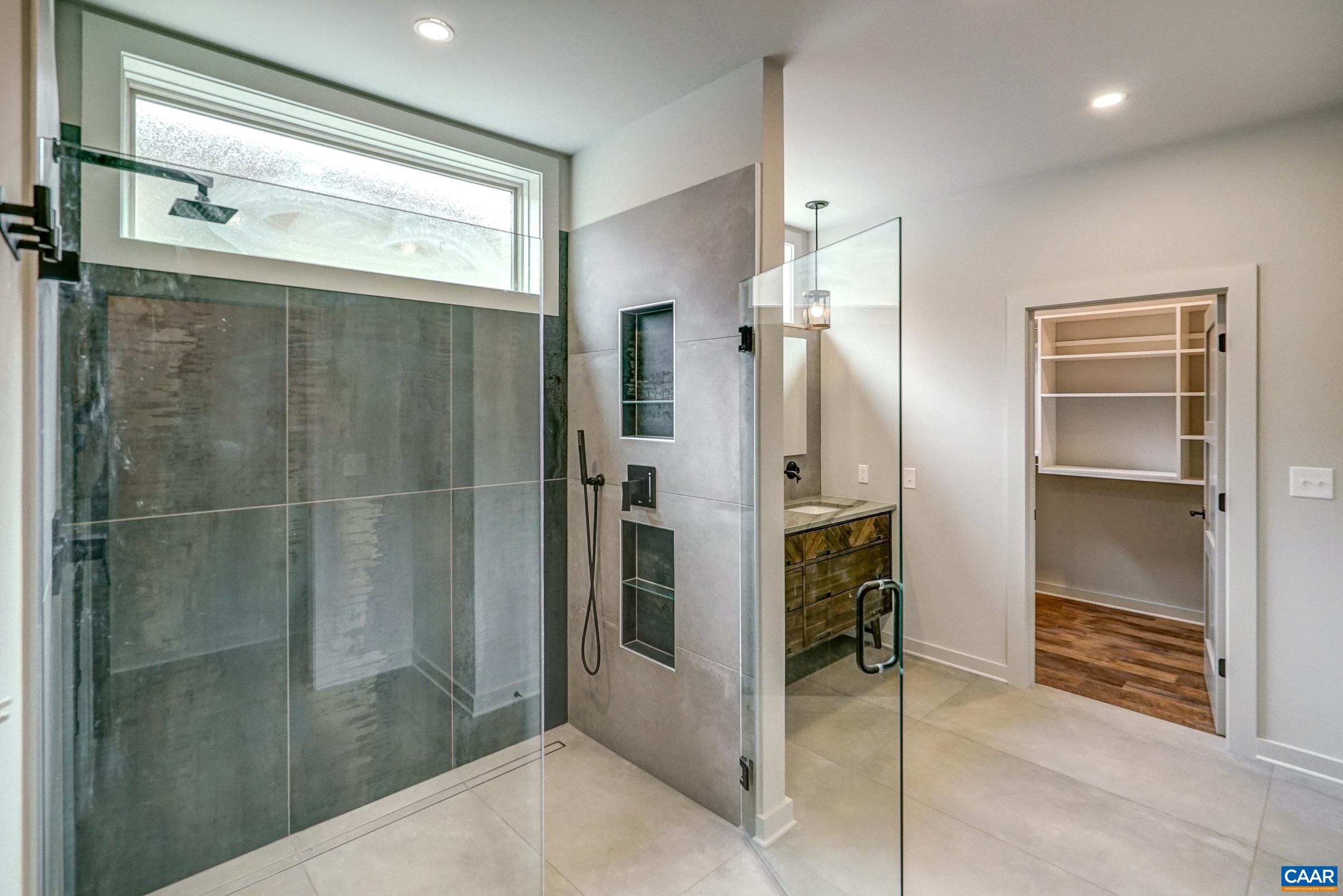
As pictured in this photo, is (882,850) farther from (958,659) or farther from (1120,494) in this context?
(1120,494)

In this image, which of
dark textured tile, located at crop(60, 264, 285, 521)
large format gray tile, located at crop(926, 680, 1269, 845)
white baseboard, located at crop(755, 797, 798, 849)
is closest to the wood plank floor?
large format gray tile, located at crop(926, 680, 1269, 845)

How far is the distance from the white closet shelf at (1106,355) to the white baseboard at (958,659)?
2505 mm

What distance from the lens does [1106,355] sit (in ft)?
14.4

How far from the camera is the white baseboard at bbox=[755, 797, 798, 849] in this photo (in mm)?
2016

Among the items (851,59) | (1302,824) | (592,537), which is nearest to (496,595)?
(592,537)

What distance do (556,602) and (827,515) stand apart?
1562mm

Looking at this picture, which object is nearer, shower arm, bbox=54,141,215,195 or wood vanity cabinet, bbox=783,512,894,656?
shower arm, bbox=54,141,215,195

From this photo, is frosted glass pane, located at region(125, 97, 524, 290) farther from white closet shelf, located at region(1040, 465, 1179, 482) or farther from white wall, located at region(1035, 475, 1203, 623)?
white closet shelf, located at region(1040, 465, 1179, 482)

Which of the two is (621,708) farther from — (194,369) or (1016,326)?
(1016,326)

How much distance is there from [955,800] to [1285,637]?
62.5 inches

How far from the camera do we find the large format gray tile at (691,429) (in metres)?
2.13

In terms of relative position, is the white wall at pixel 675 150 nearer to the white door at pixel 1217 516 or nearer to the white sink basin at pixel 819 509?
the white sink basin at pixel 819 509

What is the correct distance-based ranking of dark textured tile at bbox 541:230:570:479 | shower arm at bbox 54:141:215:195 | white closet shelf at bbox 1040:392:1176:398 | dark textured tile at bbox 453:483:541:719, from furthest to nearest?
white closet shelf at bbox 1040:392:1176:398, dark textured tile at bbox 541:230:570:479, dark textured tile at bbox 453:483:541:719, shower arm at bbox 54:141:215:195

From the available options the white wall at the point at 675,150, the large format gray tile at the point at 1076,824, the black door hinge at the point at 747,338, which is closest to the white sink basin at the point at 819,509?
the black door hinge at the point at 747,338
